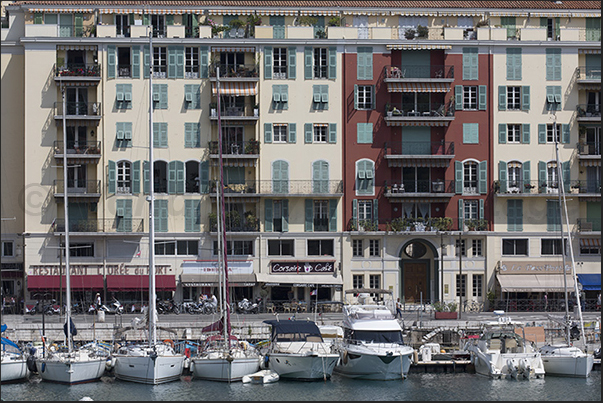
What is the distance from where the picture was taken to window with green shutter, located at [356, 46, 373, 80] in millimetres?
79500

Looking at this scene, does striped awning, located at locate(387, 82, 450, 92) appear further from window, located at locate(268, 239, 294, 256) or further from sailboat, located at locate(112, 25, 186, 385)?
sailboat, located at locate(112, 25, 186, 385)

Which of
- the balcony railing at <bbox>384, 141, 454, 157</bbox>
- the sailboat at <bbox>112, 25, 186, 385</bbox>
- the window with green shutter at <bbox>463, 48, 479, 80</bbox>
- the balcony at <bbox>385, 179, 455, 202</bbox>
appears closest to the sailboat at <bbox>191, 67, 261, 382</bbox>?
the sailboat at <bbox>112, 25, 186, 385</bbox>

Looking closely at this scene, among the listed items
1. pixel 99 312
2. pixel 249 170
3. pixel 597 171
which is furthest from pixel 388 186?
pixel 99 312

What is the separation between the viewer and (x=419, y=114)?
261 feet

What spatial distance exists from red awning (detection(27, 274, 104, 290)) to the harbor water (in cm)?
1979

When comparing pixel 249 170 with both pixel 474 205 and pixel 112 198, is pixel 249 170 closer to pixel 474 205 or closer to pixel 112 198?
pixel 112 198

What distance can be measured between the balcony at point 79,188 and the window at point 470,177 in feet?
90.7

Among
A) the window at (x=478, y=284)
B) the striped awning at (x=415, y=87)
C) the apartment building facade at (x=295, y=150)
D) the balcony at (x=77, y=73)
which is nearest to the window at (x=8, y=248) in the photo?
the apartment building facade at (x=295, y=150)

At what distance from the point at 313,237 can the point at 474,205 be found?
41.3 feet

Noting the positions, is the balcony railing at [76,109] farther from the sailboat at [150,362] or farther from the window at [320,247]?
the sailboat at [150,362]

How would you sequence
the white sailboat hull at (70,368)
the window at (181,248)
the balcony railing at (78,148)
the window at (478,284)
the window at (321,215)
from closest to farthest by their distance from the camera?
the white sailboat hull at (70,368) → the balcony railing at (78,148) → the window at (181,248) → the window at (321,215) → the window at (478,284)

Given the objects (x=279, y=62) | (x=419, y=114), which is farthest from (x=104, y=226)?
(x=419, y=114)

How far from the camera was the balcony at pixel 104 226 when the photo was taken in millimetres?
77062

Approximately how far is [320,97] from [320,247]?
11351mm
